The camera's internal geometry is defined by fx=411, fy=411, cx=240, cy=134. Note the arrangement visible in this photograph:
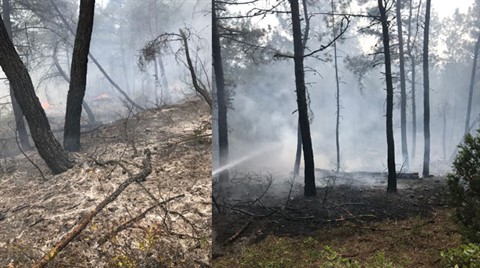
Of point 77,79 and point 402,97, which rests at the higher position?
point 77,79

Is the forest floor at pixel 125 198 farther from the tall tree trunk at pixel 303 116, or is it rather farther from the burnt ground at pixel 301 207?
the tall tree trunk at pixel 303 116

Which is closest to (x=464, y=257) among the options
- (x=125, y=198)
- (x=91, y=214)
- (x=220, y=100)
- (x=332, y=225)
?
(x=332, y=225)

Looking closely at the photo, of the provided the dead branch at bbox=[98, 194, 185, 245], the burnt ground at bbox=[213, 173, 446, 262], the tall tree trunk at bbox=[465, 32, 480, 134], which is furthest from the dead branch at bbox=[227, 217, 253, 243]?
the tall tree trunk at bbox=[465, 32, 480, 134]

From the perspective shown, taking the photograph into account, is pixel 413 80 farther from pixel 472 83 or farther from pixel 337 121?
pixel 337 121

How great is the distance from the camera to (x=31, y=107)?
482 cm

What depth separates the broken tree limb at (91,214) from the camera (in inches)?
179

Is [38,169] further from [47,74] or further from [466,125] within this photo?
[466,125]

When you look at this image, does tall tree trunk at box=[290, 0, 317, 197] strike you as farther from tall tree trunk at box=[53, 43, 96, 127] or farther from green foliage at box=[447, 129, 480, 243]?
tall tree trunk at box=[53, 43, 96, 127]

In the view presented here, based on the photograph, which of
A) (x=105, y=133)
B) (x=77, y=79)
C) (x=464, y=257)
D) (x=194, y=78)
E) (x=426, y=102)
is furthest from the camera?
(x=194, y=78)

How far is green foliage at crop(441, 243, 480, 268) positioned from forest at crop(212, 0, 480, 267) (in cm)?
61

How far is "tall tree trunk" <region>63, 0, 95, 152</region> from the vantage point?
495cm

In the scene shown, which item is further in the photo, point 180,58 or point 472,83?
point 180,58

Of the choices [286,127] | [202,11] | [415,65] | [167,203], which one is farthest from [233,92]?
[415,65]

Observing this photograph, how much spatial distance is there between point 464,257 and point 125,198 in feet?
11.9
